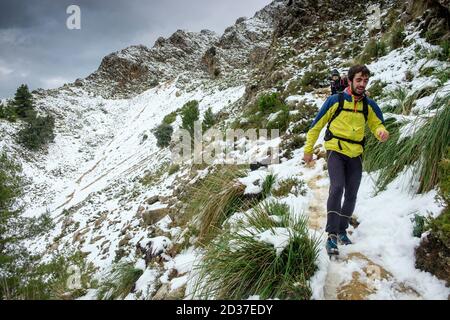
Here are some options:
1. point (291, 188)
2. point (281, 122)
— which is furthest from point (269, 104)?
point (291, 188)

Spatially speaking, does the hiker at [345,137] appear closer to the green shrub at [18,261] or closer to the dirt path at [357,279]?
the dirt path at [357,279]

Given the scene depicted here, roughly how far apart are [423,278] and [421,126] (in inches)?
75.8

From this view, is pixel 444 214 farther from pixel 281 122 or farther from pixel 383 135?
pixel 281 122

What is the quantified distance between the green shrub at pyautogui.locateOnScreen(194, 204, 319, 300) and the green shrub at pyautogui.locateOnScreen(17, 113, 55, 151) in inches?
1290

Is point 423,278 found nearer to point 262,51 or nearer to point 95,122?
point 262,51

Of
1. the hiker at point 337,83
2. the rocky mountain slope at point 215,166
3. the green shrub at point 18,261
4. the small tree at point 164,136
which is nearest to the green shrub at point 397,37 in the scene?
the rocky mountain slope at point 215,166

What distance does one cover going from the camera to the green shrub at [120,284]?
5.29 m

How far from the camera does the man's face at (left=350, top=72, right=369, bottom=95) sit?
10.5ft

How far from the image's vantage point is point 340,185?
3.32 metres

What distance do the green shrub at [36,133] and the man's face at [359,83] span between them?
1316 inches

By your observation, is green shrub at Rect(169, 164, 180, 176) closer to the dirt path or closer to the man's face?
the dirt path

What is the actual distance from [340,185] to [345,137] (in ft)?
1.73

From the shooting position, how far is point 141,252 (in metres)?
6.40
